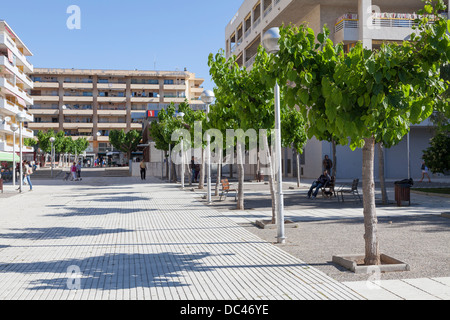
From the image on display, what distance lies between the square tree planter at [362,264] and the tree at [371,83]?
0.24 m

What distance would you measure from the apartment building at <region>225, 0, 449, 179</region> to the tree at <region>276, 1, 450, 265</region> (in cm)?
2329

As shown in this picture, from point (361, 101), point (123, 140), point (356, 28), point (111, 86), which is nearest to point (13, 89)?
point (123, 140)

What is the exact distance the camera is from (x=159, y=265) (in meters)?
7.11

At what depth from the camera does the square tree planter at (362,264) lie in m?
6.39

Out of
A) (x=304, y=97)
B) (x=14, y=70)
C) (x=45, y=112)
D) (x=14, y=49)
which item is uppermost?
(x=14, y=49)

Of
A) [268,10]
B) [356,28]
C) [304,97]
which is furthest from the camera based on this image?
[268,10]

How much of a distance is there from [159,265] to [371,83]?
3962 millimetres

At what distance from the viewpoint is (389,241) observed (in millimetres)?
8844

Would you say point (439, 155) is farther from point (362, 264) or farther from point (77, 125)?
point (77, 125)

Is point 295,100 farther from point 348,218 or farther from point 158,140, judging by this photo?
point 158,140

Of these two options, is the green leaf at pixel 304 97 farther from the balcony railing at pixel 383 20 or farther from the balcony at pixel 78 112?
the balcony at pixel 78 112

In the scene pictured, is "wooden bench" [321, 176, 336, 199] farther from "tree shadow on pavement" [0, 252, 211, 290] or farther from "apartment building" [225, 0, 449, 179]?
"apartment building" [225, 0, 449, 179]

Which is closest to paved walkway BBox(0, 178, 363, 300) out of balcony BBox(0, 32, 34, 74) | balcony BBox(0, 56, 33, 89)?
balcony BBox(0, 56, 33, 89)
